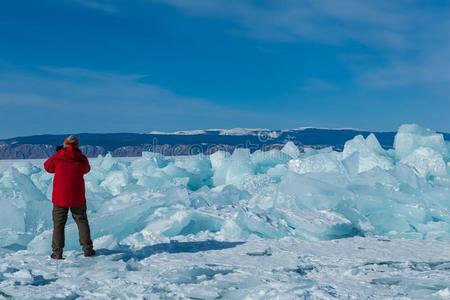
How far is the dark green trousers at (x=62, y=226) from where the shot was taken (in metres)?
4.47

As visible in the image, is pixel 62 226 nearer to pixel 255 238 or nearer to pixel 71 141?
pixel 71 141

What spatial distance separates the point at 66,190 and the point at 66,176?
0.11 m

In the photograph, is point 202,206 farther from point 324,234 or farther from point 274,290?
point 274,290

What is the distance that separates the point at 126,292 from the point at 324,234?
9.05 feet

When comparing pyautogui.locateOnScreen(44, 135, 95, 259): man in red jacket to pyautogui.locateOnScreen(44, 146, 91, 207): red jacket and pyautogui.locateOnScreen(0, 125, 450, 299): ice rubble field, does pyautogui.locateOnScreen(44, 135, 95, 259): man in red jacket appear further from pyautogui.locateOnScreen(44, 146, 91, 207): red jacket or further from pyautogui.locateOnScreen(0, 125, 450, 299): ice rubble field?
pyautogui.locateOnScreen(0, 125, 450, 299): ice rubble field

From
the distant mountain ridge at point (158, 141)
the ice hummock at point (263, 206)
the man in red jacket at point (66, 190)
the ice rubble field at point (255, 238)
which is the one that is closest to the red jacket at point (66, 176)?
the man in red jacket at point (66, 190)

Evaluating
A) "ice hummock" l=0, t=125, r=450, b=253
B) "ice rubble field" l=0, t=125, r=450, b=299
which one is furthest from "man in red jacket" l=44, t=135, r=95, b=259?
"ice hummock" l=0, t=125, r=450, b=253

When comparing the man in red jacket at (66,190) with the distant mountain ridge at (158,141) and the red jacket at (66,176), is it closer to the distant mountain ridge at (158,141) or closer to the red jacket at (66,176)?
the red jacket at (66,176)

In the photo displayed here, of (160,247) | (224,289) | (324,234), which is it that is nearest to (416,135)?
(324,234)

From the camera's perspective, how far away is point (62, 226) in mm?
4492

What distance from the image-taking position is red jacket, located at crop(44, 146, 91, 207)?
4.45m

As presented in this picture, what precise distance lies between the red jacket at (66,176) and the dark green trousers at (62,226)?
56 mm

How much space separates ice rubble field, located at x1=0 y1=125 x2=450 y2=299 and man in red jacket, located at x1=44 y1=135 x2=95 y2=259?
8.1 inches

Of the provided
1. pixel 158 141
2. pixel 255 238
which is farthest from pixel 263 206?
pixel 158 141
